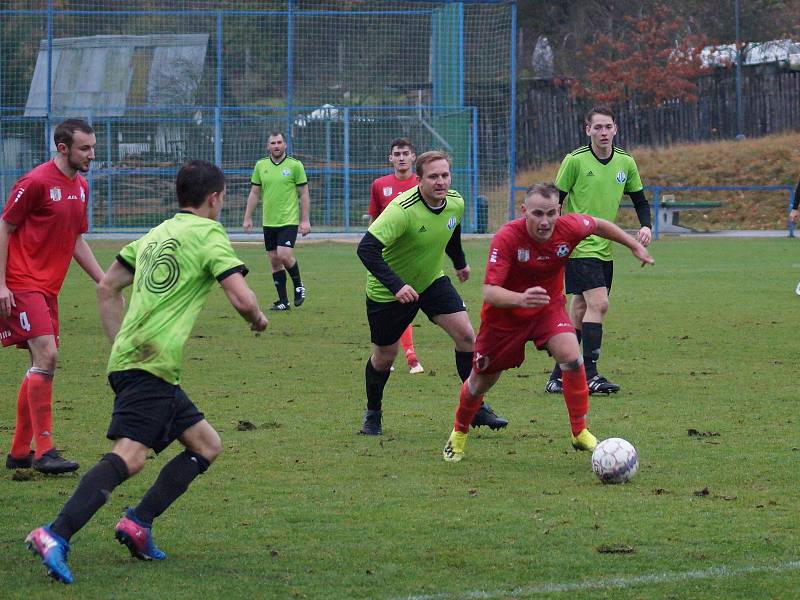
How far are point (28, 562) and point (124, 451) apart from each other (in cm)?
65

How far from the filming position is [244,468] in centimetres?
680

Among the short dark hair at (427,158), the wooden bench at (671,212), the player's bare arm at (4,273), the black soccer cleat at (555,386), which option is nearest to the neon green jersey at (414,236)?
the short dark hair at (427,158)

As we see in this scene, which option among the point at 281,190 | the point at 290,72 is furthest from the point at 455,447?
the point at 290,72

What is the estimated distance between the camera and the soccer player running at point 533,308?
669 centimetres

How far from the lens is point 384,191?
10.7 metres

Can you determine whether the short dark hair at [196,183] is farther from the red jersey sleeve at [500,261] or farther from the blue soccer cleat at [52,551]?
the red jersey sleeve at [500,261]

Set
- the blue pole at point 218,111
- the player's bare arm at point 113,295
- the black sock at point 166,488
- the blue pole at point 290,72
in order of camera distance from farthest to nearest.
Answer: the blue pole at point 290,72, the blue pole at point 218,111, the player's bare arm at point 113,295, the black sock at point 166,488

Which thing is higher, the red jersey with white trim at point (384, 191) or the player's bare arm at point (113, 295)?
the red jersey with white trim at point (384, 191)

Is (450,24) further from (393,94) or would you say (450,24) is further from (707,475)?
(707,475)

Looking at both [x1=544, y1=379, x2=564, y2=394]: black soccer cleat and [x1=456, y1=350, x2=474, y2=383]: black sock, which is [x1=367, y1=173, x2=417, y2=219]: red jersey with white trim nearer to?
[x1=544, y1=379, x2=564, y2=394]: black soccer cleat

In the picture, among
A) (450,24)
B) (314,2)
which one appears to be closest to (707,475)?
(450,24)

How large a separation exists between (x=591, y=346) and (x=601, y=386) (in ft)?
1.04

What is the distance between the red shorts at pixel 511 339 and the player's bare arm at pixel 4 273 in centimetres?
255

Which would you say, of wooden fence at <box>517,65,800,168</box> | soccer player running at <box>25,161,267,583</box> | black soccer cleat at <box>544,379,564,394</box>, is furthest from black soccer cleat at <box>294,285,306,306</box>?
wooden fence at <box>517,65,800,168</box>
